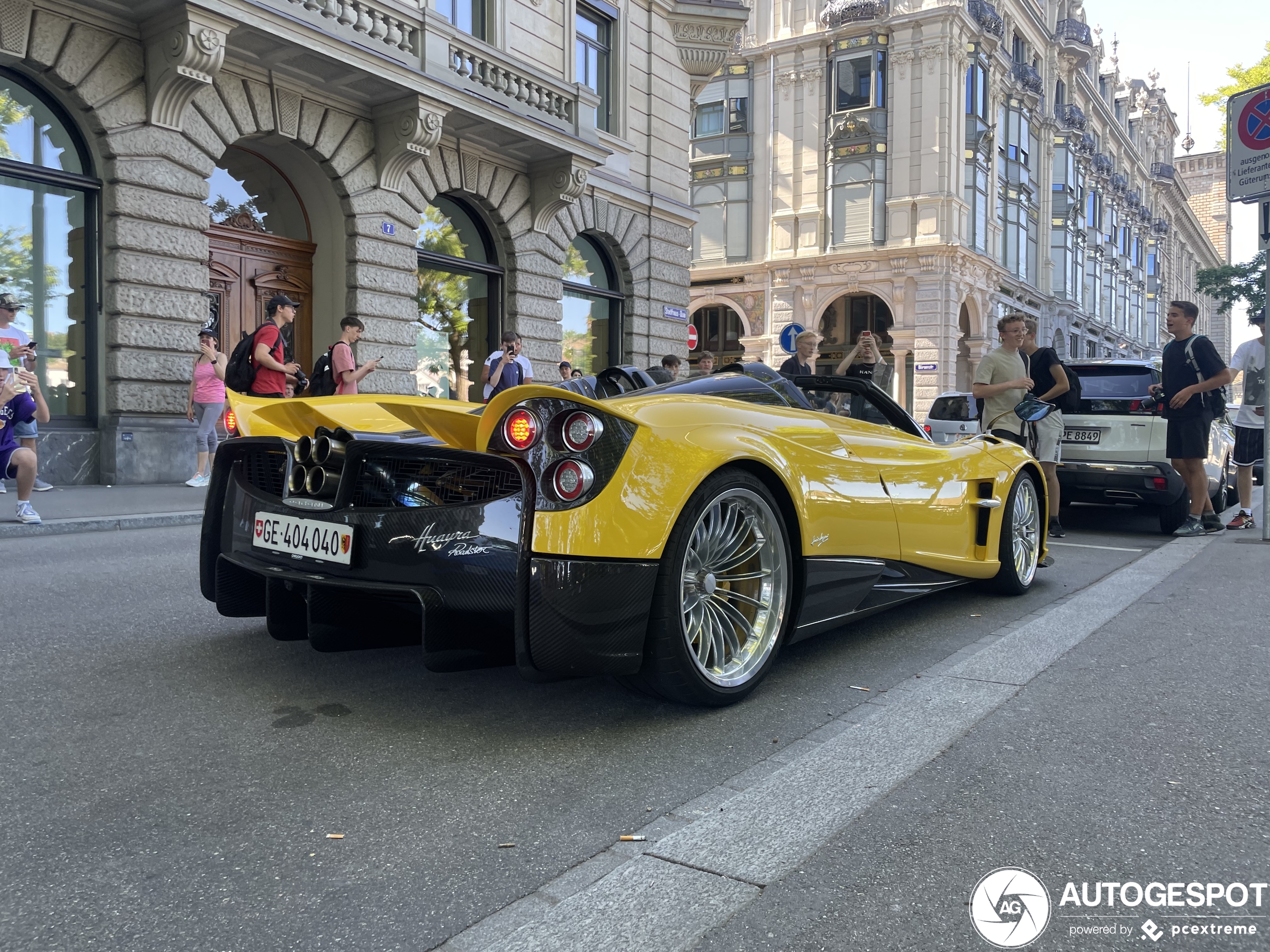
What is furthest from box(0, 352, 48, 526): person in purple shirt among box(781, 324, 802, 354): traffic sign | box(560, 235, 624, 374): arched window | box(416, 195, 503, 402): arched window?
box(560, 235, 624, 374): arched window

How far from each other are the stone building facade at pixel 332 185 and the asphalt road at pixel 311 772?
785cm

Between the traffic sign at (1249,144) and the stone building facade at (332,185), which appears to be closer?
the traffic sign at (1249,144)

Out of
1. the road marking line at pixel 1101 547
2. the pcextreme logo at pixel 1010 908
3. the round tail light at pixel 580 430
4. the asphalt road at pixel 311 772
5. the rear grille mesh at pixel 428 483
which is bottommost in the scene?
the pcextreme logo at pixel 1010 908

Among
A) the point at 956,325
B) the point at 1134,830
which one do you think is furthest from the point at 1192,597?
the point at 956,325

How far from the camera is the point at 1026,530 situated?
526 centimetres

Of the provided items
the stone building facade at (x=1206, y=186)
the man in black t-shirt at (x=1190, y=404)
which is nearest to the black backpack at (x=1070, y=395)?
the man in black t-shirt at (x=1190, y=404)

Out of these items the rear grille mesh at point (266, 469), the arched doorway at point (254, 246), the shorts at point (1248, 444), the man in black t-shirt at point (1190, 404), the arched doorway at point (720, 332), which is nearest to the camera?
the rear grille mesh at point (266, 469)

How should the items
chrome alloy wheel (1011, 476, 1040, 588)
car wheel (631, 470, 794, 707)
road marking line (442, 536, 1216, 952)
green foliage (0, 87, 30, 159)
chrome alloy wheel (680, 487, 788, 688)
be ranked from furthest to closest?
green foliage (0, 87, 30, 159)
chrome alloy wheel (1011, 476, 1040, 588)
chrome alloy wheel (680, 487, 788, 688)
car wheel (631, 470, 794, 707)
road marking line (442, 536, 1216, 952)

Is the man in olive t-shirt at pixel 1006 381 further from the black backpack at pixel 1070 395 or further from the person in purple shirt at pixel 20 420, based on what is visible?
the person in purple shirt at pixel 20 420

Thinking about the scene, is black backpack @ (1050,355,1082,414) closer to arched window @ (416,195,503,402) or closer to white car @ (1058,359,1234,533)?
A: white car @ (1058,359,1234,533)

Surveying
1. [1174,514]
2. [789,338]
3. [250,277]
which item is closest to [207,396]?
[250,277]

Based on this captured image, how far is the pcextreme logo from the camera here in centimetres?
175

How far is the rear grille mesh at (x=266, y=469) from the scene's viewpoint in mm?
3141

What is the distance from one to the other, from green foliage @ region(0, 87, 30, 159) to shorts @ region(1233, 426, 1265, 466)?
1256 cm
